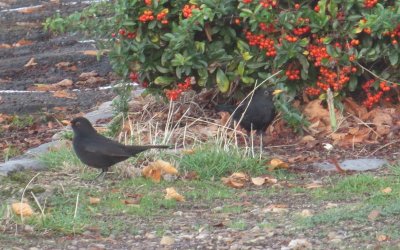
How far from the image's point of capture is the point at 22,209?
6227mm

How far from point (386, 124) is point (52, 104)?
13.4ft

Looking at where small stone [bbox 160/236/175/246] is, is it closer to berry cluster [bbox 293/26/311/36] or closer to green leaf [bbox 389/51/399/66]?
berry cluster [bbox 293/26/311/36]

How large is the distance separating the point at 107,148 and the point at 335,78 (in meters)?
2.25

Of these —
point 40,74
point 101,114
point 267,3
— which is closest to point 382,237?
point 267,3

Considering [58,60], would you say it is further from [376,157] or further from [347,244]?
[347,244]

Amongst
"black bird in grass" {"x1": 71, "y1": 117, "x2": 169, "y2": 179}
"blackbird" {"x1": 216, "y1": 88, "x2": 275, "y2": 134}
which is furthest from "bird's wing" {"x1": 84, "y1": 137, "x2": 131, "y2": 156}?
"blackbird" {"x1": 216, "y1": 88, "x2": 275, "y2": 134}

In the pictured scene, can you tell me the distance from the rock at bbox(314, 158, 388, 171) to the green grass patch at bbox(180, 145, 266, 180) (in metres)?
0.50

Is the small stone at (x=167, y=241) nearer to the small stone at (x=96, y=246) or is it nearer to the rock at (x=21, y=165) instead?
the small stone at (x=96, y=246)

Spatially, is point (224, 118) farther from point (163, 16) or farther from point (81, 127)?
point (81, 127)

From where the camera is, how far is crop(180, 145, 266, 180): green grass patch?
7.91 meters

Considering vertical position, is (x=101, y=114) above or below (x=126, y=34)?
below

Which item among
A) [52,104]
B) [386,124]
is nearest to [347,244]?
[386,124]

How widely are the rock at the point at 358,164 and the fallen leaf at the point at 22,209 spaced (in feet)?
8.98

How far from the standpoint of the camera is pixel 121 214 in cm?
671
